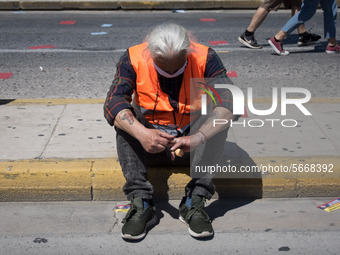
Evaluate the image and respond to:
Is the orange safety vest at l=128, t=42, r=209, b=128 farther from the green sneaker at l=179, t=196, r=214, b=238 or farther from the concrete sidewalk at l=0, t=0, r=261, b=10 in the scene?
the concrete sidewalk at l=0, t=0, r=261, b=10

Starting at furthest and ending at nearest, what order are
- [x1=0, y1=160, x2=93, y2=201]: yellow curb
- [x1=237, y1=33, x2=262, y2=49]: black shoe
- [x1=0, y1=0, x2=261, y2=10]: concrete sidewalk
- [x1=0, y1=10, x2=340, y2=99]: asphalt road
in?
[x1=0, y1=0, x2=261, y2=10]: concrete sidewalk, [x1=237, y1=33, x2=262, y2=49]: black shoe, [x1=0, y1=10, x2=340, y2=99]: asphalt road, [x1=0, y1=160, x2=93, y2=201]: yellow curb

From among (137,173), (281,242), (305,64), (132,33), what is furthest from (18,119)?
(132,33)

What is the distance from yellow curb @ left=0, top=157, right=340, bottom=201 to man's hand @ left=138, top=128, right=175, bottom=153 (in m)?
0.51

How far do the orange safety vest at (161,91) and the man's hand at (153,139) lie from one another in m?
0.27

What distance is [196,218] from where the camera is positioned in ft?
11.3

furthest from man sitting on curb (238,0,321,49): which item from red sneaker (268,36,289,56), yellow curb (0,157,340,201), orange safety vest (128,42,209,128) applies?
orange safety vest (128,42,209,128)

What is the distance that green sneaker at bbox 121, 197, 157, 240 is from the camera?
335 centimetres

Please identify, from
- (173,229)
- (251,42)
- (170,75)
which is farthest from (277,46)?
(173,229)

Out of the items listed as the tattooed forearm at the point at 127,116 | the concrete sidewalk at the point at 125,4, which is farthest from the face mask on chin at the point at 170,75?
the concrete sidewalk at the point at 125,4

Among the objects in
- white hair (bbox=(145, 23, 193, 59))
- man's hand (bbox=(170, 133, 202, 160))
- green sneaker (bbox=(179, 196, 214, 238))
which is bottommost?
green sneaker (bbox=(179, 196, 214, 238))

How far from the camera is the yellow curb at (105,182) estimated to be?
12.6 ft

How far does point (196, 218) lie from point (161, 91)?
0.80 metres

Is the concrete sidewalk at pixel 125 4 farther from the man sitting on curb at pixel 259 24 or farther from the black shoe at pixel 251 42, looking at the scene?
the black shoe at pixel 251 42

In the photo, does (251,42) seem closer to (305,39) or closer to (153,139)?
(305,39)
